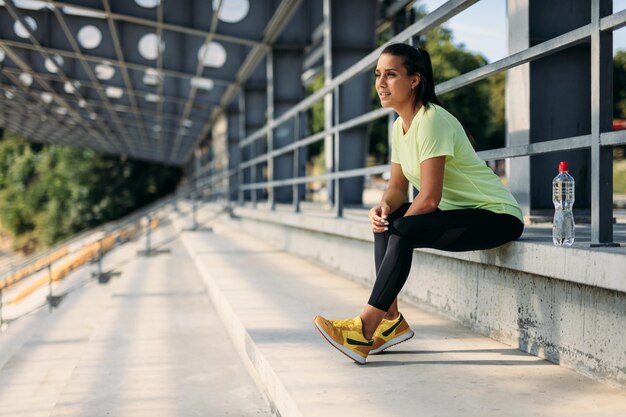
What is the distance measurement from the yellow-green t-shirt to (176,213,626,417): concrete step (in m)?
0.64

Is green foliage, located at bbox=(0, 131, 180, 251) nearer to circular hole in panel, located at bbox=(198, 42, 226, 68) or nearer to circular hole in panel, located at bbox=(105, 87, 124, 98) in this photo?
circular hole in panel, located at bbox=(105, 87, 124, 98)

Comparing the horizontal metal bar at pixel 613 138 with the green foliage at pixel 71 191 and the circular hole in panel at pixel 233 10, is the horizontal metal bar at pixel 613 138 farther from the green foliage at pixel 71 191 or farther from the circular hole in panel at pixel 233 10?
the green foliage at pixel 71 191

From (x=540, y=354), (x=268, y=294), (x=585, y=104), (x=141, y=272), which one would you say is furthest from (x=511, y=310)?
(x=141, y=272)

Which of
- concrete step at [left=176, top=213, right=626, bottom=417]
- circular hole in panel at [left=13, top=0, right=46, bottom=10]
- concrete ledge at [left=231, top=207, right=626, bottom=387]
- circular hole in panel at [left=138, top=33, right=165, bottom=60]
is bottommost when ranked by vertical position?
concrete step at [left=176, top=213, right=626, bottom=417]

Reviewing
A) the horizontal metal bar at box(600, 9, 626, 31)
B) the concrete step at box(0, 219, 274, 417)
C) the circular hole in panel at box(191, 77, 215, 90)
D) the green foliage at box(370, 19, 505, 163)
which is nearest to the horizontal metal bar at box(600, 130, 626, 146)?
the horizontal metal bar at box(600, 9, 626, 31)

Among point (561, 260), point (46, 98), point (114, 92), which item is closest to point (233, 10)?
point (561, 260)

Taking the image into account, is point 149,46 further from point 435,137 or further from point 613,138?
point 613,138

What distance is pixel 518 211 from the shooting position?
331 cm

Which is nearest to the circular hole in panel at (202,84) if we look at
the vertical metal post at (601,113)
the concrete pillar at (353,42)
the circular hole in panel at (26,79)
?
the circular hole in panel at (26,79)

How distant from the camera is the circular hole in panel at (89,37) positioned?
45.2 feet

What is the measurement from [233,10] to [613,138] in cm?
954

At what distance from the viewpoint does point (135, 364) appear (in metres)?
4.43

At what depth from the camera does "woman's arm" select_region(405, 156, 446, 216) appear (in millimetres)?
3121

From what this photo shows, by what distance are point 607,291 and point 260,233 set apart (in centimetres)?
860
